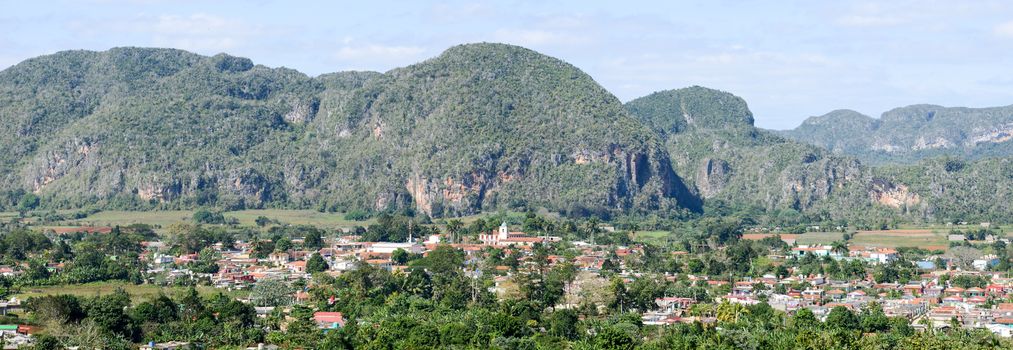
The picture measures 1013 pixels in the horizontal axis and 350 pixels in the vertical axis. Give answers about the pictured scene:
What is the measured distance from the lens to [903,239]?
404 feet

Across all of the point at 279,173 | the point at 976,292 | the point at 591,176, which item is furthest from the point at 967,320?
the point at 279,173

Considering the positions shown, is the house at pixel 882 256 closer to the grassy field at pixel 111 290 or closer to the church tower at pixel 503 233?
the church tower at pixel 503 233

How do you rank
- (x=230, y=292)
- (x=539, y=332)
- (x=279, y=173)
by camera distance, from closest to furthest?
(x=539, y=332)
(x=230, y=292)
(x=279, y=173)

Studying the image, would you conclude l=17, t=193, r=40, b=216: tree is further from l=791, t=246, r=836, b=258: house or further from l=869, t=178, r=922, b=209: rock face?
l=869, t=178, r=922, b=209: rock face

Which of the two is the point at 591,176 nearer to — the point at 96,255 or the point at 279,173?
the point at 279,173

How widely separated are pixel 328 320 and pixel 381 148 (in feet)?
281

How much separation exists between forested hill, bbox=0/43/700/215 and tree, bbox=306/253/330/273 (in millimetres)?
47867

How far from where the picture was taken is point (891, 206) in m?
156

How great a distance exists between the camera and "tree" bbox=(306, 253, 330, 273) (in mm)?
94825

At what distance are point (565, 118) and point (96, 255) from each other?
232ft

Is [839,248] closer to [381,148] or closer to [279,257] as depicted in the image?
[279,257]

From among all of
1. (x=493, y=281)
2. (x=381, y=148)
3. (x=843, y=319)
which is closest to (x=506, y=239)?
(x=493, y=281)

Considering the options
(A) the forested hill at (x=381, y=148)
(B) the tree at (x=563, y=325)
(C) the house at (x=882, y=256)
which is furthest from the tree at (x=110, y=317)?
(A) the forested hill at (x=381, y=148)

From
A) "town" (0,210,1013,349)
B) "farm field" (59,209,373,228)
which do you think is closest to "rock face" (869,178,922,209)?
"town" (0,210,1013,349)
